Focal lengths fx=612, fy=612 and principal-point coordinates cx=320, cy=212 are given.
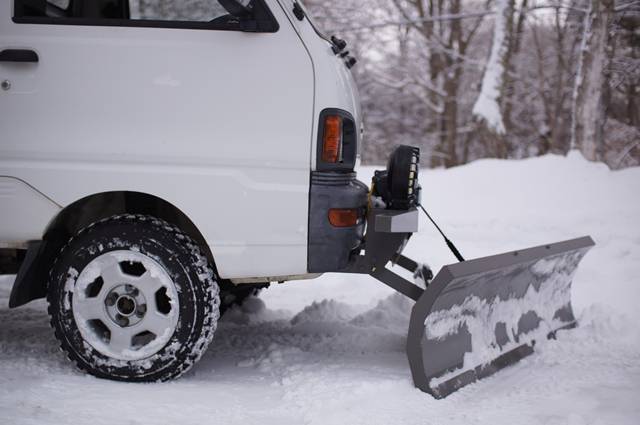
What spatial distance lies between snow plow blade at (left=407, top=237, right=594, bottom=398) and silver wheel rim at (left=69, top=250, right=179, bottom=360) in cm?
130

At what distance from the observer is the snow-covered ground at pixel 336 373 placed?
288cm

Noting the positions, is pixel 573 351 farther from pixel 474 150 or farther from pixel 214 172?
pixel 474 150

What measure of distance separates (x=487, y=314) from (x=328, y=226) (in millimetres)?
1216

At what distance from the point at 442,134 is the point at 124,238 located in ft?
70.4

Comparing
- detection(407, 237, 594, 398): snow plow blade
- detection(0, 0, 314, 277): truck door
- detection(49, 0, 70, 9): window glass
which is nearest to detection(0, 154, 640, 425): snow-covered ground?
detection(407, 237, 594, 398): snow plow blade

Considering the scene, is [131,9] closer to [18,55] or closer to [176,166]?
[18,55]

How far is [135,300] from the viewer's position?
3213 mm

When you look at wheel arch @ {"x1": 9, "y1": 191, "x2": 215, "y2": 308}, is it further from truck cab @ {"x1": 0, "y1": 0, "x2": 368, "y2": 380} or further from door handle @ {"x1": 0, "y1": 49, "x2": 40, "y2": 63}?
door handle @ {"x1": 0, "y1": 49, "x2": 40, "y2": 63}

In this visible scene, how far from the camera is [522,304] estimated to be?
402 centimetres

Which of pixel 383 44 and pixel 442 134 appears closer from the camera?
pixel 383 44

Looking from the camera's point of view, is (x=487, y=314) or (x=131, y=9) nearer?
(x=487, y=314)

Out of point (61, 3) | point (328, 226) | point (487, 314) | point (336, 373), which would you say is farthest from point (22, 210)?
point (487, 314)

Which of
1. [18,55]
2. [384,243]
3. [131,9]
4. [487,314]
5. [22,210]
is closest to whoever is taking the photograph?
[18,55]

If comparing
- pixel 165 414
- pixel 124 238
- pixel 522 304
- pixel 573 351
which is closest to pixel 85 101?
pixel 124 238
